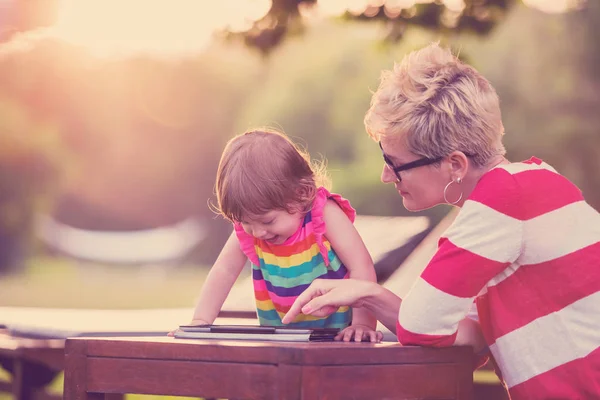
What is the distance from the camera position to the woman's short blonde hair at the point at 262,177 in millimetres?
2535

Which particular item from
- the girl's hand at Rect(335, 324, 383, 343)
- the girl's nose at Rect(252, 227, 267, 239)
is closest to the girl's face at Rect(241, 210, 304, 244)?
the girl's nose at Rect(252, 227, 267, 239)

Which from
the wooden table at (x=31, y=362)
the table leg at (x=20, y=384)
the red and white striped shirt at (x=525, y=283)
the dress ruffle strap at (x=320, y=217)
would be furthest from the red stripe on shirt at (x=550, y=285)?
the table leg at (x=20, y=384)

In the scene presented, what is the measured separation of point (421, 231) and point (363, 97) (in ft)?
99.7

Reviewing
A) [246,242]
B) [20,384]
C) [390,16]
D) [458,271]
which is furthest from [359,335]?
[390,16]

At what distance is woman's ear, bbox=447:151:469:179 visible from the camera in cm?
225

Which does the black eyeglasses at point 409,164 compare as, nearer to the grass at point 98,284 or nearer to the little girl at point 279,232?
the little girl at point 279,232

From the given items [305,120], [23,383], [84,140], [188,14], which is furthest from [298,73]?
[23,383]

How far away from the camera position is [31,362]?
149 inches

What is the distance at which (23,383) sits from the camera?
385 centimetres

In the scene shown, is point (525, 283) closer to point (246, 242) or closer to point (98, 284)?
point (246, 242)

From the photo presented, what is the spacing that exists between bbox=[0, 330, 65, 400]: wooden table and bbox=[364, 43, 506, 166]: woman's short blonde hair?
5.57ft

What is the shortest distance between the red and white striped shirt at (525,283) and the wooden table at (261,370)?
90 millimetres

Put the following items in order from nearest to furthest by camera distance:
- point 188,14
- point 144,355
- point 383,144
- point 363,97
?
point 144,355 → point 383,144 → point 188,14 → point 363,97

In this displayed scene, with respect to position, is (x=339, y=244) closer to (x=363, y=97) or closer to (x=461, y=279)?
(x=461, y=279)
